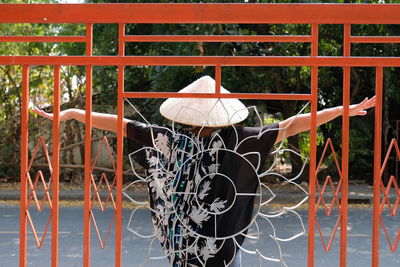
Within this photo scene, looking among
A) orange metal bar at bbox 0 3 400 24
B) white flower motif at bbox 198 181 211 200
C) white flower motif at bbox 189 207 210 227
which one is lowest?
white flower motif at bbox 189 207 210 227

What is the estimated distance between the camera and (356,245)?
682cm

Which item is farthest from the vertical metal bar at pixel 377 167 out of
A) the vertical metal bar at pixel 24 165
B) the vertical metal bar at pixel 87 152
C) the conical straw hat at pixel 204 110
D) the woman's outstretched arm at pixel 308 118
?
the vertical metal bar at pixel 24 165

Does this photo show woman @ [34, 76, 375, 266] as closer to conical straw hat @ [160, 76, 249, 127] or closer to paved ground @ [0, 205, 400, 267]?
conical straw hat @ [160, 76, 249, 127]

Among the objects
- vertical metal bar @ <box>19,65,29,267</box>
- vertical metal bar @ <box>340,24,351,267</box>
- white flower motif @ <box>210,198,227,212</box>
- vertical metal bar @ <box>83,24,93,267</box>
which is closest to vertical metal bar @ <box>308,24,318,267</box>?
vertical metal bar @ <box>340,24,351,267</box>

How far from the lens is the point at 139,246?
6.75 m

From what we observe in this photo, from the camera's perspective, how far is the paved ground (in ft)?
19.7

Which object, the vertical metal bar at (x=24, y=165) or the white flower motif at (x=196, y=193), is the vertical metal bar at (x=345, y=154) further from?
the vertical metal bar at (x=24, y=165)

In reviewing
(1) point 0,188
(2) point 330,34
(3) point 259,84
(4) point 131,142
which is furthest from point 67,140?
(4) point 131,142

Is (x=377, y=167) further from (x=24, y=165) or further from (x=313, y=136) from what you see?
(x=24, y=165)

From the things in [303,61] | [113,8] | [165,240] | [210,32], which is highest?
[210,32]

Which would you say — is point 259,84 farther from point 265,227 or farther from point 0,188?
point 0,188

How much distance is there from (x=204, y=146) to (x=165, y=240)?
0.48 m

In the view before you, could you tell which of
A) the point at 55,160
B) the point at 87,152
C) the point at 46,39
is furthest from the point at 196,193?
the point at 46,39

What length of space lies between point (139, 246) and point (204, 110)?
14.9 ft
